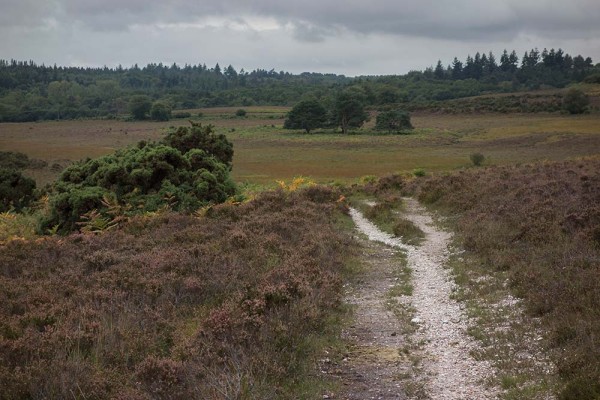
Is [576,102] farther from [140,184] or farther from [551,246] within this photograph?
[551,246]

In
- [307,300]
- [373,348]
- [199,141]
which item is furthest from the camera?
[199,141]

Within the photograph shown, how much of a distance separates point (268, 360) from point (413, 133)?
93073 millimetres

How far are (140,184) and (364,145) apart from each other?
6243 cm

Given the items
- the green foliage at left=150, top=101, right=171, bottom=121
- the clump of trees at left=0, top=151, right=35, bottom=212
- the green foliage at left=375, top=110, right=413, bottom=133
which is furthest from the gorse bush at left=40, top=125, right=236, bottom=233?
the green foliage at left=150, top=101, right=171, bottom=121

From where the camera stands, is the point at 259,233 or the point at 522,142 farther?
the point at 522,142

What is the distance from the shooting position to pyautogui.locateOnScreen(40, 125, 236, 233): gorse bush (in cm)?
2088

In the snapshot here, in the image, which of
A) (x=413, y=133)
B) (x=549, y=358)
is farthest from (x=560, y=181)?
(x=413, y=133)

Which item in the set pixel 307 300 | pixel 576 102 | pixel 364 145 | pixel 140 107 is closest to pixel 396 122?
pixel 364 145

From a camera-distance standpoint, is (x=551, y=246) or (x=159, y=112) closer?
(x=551, y=246)

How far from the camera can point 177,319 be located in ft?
30.9

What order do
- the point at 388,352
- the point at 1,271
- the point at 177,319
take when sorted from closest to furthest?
1. the point at 388,352
2. the point at 177,319
3. the point at 1,271

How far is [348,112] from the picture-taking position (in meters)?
110

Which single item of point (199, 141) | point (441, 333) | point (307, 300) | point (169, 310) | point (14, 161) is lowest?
point (14, 161)

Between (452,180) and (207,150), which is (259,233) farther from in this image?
(452,180)
